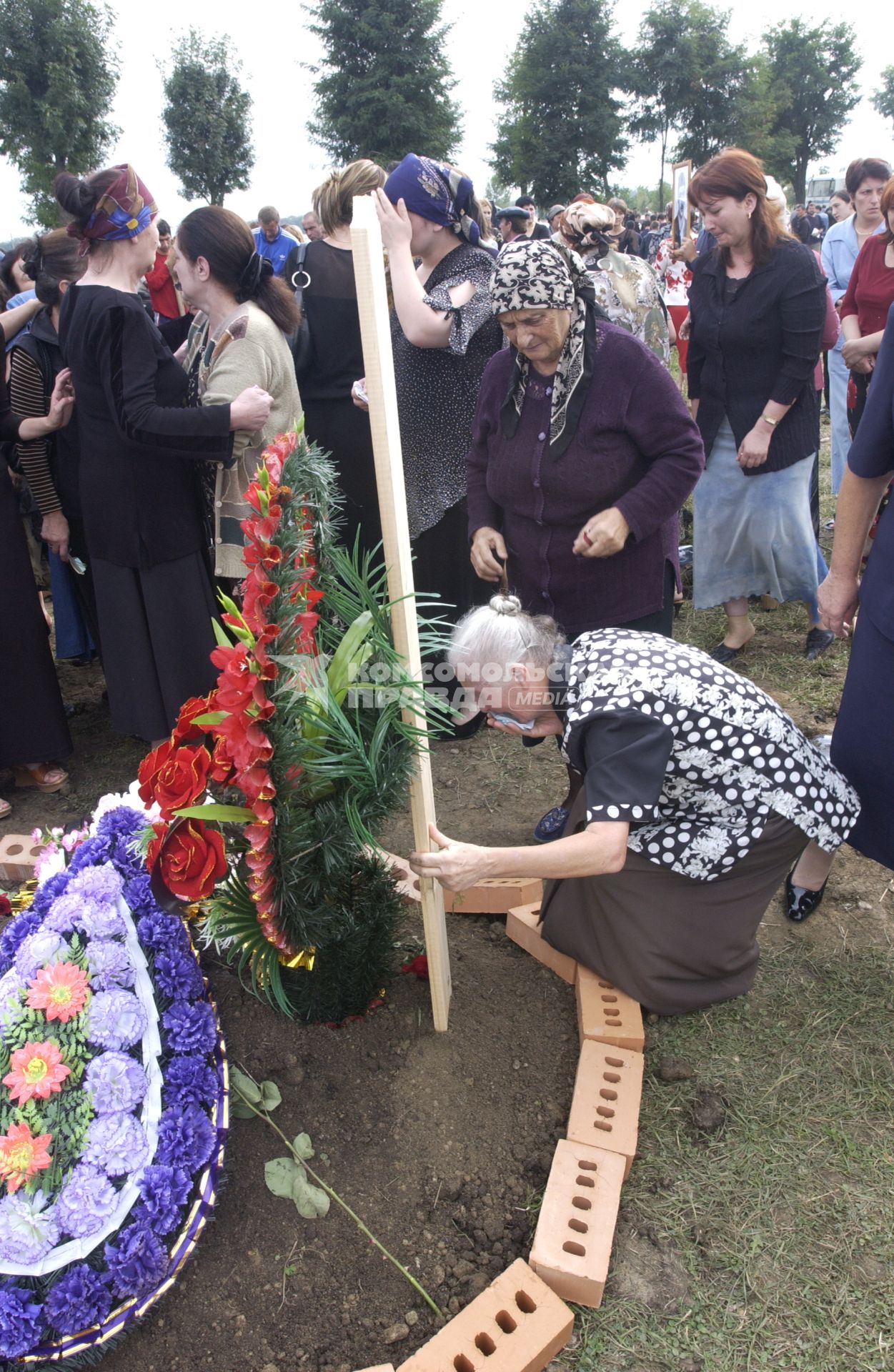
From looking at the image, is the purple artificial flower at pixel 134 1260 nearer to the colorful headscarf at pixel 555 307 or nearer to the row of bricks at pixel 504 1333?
the row of bricks at pixel 504 1333

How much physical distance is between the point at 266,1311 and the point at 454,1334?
374 millimetres

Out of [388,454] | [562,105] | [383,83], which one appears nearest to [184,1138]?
[388,454]

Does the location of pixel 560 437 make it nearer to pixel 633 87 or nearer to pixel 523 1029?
pixel 523 1029

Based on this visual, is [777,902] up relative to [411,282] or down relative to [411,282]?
down

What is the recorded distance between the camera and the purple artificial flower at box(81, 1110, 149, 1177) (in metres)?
1.60

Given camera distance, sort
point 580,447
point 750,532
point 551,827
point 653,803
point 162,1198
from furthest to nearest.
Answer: point 750,532, point 551,827, point 580,447, point 653,803, point 162,1198

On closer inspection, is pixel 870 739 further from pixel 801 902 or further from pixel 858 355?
pixel 858 355

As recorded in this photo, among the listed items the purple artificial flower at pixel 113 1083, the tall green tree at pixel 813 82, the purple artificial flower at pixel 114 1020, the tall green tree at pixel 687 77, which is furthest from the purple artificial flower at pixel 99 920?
the tall green tree at pixel 813 82

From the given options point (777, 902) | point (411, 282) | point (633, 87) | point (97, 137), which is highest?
point (633, 87)

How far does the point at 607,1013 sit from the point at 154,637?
6.29 ft

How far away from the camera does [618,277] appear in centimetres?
393

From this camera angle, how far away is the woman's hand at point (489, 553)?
9.04ft

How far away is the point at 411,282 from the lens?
2.89 meters

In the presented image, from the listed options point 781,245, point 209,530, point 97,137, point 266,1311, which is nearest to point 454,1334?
point 266,1311
